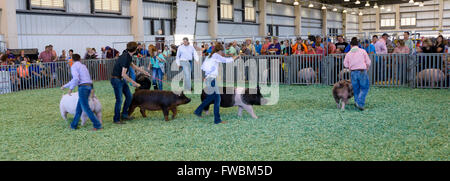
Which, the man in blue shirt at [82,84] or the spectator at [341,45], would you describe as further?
the spectator at [341,45]

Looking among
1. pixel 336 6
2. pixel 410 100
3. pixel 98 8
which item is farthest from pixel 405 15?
pixel 410 100

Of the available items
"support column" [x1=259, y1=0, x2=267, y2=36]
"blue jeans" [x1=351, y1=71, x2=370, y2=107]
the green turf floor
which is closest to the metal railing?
the green turf floor

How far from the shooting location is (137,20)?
24422 millimetres

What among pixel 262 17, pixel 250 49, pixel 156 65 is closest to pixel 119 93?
pixel 156 65

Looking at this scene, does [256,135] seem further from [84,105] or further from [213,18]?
[213,18]

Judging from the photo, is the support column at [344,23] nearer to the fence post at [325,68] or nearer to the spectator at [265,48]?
the spectator at [265,48]

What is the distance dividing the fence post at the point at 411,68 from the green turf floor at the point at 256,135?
2.76m

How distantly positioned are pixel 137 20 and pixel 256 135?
20.0 meters

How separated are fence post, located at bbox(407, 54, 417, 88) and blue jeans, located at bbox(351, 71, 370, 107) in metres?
4.76

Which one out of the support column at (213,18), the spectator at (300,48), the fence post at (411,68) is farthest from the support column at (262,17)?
the fence post at (411,68)

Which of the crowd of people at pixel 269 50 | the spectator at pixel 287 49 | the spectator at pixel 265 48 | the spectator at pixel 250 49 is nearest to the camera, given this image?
the crowd of people at pixel 269 50

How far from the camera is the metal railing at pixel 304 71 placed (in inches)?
465

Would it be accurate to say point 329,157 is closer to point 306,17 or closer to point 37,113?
point 37,113

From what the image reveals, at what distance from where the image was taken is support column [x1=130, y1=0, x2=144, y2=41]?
24406mm
